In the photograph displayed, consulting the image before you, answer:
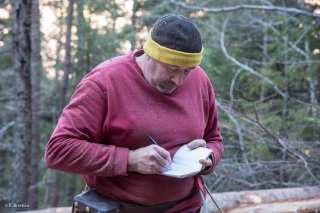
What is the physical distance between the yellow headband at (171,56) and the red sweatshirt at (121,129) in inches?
6.5

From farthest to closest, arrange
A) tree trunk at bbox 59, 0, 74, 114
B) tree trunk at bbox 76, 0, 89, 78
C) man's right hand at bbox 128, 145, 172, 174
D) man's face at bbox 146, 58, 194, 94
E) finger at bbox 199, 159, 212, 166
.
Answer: tree trunk at bbox 76, 0, 89, 78, tree trunk at bbox 59, 0, 74, 114, finger at bbox 199, 159, 212, 166, man's face at bbox 146, 58, 194, 94, man's right hand at bbox 128, 145, 172, 174

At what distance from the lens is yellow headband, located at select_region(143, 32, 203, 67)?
1741mm

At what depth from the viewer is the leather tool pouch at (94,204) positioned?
178cm

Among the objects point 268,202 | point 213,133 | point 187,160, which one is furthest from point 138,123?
point 268,202

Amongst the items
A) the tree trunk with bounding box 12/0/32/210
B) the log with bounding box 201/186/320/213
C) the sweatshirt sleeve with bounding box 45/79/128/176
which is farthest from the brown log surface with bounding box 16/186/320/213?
the tree trunk with bounding box 12/0/32/210

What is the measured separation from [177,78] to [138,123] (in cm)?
28

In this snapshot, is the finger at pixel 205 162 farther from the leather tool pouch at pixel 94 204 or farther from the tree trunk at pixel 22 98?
the tree trunk at pixel 22 98

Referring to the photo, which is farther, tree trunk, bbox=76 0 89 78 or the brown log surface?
tree trunk, bbox=76 0 89 78

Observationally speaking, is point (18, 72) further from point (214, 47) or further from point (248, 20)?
point (248, 20)

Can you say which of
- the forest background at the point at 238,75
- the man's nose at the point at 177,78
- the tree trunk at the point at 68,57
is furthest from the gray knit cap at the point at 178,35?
the tree trunk at the point at 68,57

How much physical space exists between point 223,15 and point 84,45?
367 cm

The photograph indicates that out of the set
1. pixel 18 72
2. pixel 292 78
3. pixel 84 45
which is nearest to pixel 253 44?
pixel 292 78

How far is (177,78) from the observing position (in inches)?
72.4

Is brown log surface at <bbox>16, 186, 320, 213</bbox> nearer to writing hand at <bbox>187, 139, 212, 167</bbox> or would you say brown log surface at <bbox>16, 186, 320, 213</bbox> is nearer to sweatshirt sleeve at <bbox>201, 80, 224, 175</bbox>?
sweatshirt sleeve at <bbox>201, 80, 224, 175</bbox>
